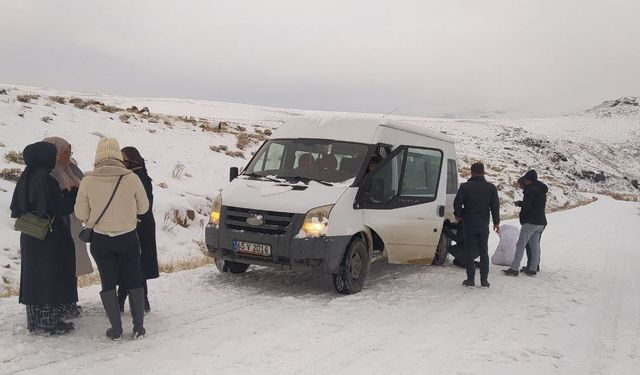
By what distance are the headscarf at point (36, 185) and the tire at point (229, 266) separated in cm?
332

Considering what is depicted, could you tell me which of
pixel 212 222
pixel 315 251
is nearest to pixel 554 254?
pixel 315 251

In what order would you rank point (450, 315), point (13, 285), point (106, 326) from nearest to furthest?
1. point (106, 326)
2. point (450, 315)
3. point (13, 285)

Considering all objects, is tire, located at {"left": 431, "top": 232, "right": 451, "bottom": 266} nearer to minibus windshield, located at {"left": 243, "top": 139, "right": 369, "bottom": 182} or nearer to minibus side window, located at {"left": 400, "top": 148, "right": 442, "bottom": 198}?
minibus side window, located at {"left": 400, "top": 148, "right": 442, "bottom": 198}

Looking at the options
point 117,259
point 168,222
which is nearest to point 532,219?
point 117,259

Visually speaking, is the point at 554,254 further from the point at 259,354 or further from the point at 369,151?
the point at 259,354

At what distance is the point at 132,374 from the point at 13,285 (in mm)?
5285

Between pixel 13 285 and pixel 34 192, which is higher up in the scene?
pixel 34 192

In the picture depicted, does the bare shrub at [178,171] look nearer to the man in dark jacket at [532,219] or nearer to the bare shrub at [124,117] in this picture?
the bare shrub at [124,117]

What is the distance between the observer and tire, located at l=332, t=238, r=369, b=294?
704 centimetres

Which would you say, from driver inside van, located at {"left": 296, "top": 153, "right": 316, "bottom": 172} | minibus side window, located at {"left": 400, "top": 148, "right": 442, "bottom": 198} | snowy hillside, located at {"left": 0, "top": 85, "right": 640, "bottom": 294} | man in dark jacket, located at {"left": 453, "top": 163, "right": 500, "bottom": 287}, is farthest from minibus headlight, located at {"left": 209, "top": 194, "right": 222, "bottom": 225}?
man in dark jacket, located at {"left": 453, "top": 163, "right": 500, "bottom": 287}

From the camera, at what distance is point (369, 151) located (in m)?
7.59

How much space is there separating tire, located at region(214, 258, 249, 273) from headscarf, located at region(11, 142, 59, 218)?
332 centimetres

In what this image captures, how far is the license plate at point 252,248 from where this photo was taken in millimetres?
6691

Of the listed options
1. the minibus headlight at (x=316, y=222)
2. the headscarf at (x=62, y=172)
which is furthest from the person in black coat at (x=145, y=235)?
the minibus headlight at (x=316, y=222)
